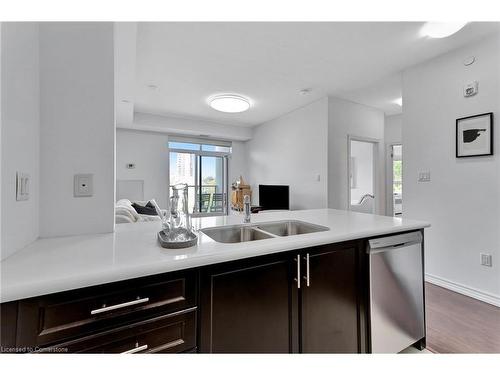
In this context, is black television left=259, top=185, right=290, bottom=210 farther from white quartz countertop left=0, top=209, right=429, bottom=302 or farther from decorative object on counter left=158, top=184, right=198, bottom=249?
decorative object on counter left=158, top=184, right=198, bottom=249

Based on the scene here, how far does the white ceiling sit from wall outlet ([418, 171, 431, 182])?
1347 millimetres

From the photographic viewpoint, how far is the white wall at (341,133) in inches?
152

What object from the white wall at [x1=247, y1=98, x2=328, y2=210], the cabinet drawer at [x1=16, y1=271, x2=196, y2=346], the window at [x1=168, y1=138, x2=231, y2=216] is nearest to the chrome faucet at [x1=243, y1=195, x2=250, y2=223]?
the cabinet drawer at [x1=16, y1=271, x2=196, y2=346]

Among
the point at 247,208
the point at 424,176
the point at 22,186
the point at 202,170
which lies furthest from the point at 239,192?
the point at 22,186

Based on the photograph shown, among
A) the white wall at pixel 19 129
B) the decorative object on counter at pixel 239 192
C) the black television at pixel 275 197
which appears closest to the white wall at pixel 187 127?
the decorative object on counter at pixel 239 192

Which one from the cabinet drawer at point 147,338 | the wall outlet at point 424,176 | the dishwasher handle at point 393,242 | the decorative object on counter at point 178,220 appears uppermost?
the wall outlet at point 424,176

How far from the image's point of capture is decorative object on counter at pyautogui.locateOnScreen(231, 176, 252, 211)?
5.81m

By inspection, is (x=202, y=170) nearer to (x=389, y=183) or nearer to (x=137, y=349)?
(x=389, y=183)

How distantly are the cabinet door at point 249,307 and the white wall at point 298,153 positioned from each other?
302 cm

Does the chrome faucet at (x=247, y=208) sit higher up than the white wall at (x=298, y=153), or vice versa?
the white wall at (x=298, y=153)

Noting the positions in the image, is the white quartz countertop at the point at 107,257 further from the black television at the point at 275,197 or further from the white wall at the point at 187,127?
the white wall at the point at 187,127

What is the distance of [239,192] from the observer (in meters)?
5.86
